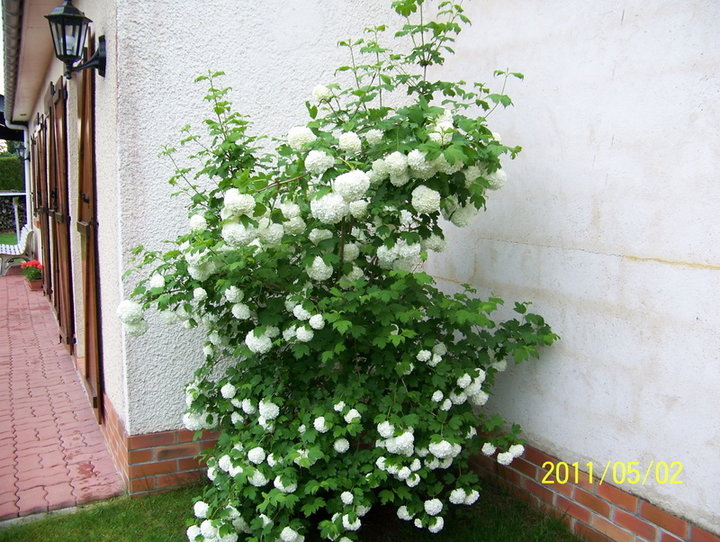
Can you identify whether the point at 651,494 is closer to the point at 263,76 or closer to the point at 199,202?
the point at 199,202

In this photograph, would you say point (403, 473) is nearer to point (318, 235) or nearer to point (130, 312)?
point (318, 235)

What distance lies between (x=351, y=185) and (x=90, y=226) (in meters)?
2.48

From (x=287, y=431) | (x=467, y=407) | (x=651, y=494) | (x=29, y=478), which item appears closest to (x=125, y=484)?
(x=29, y=478)

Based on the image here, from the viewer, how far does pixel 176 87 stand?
337cm

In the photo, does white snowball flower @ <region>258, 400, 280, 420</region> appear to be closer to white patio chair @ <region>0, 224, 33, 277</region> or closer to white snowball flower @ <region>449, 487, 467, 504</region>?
white snowball flower @ <region>449, 487, 467, 504</region>

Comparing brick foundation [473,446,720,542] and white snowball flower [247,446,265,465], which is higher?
white snowball flower [247,446,265,465]

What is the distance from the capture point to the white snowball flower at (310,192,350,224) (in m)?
2.32

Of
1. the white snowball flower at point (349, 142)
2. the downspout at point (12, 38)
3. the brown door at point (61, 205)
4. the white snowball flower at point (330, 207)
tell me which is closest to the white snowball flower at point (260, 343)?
the white snowball flower at point (330, 207)

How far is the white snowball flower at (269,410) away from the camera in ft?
8.98

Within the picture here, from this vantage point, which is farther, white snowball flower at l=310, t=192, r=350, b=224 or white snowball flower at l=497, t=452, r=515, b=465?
white snowball flower at l=497, t=452, r=515, b=465

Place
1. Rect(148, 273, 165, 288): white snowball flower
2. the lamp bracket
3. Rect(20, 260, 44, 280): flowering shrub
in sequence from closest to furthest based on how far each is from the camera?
1. Rect(148, 273, 165, 288): white snowball flower
2. the lamp bracket
3. Rect(20, 260, 44, 280): flowering shrub

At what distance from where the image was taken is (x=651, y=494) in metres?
2.63

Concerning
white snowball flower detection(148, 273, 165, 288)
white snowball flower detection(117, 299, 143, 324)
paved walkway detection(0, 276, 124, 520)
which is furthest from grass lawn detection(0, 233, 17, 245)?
white snowball flower detection(148, 273, 165, 288)

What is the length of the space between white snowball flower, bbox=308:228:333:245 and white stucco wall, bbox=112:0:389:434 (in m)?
1.12
